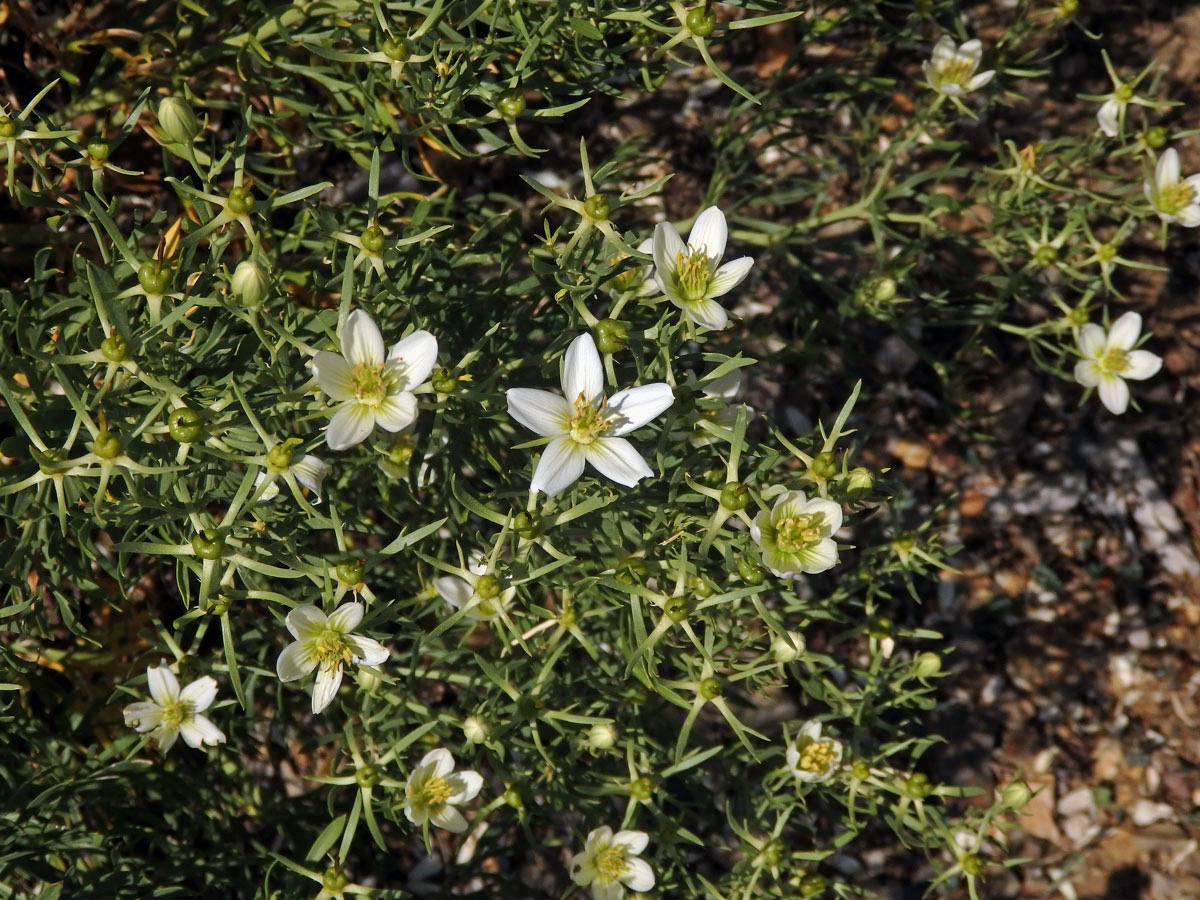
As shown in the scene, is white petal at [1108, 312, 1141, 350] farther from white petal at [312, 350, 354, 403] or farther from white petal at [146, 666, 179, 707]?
white petal at [146, 666, 179, 707]

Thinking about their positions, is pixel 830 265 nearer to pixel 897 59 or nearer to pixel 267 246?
pixel 897 59

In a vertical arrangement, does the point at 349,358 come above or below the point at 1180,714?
above

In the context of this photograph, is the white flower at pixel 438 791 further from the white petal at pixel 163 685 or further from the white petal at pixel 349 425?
the white petal at pixel 349 425

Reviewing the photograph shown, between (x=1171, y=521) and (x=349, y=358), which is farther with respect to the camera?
(x=1171, y=521)

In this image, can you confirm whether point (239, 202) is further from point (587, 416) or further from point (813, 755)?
point (813, 755)

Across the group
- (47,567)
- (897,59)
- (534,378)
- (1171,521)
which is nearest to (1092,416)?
(1171,521)

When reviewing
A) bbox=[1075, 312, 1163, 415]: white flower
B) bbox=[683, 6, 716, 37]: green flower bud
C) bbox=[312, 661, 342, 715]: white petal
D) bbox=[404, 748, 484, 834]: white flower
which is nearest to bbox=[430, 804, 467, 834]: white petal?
bbox=[404, 748, 484, 834]: white flower
